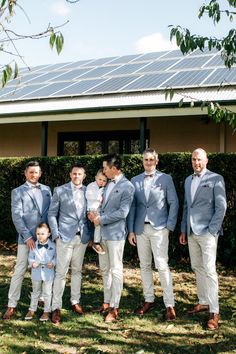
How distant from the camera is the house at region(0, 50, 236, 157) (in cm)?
983

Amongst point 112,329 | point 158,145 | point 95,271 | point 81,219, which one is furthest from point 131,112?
point 112,329

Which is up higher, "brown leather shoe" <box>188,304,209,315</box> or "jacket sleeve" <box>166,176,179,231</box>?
"jacket sleeve" <box>166,176,179,231</box>

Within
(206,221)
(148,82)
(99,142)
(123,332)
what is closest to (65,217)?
(123,332)

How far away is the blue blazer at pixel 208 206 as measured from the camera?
5297 millimetres

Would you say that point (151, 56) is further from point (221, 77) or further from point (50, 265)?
point (50, 265)

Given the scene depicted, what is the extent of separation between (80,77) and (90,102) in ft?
10.7

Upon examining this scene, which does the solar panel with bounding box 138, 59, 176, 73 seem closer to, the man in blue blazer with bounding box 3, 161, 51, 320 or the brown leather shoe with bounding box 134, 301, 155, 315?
the man in blue blazer with bounding box 3, 161, 51, 320

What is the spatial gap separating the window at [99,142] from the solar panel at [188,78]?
1.96 meters

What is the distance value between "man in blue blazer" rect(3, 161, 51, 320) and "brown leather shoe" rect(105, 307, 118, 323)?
49.3 inches

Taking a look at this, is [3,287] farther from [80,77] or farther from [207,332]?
[80,77]

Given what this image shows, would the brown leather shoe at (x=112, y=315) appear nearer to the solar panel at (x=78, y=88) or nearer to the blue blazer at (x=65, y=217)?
the blue blazer at (x=65, y=217)

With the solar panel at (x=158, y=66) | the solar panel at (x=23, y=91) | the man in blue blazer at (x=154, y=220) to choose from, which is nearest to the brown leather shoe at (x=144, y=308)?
the man in blue blazer at (x=154, y=220)

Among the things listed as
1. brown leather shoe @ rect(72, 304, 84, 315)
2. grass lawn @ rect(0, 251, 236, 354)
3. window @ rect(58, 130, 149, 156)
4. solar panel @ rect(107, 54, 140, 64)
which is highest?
solar panel @ rect(107, 54, 140, 64)

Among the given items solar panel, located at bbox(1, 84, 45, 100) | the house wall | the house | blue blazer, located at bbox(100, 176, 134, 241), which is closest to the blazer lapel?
blue blazer, located at bbox(100, 176, 134, 241)
